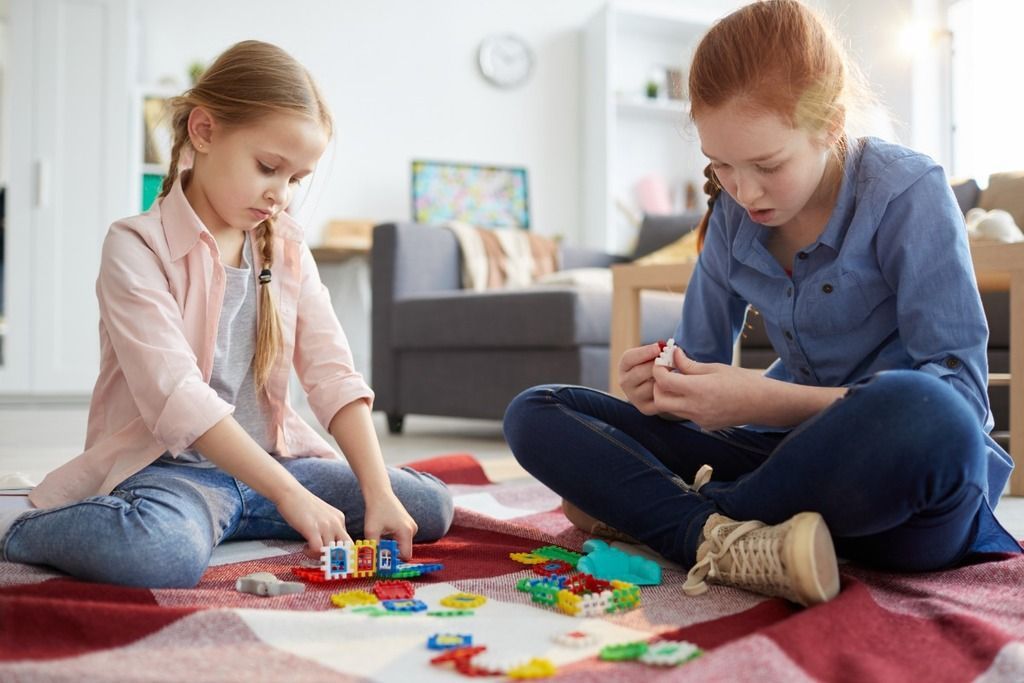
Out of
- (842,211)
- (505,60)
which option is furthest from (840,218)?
(505,60)

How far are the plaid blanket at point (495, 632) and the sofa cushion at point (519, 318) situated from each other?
1547 mm

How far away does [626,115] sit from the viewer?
4.57m

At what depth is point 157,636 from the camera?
2.31 ft

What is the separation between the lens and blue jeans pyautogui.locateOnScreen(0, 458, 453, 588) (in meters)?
0.86

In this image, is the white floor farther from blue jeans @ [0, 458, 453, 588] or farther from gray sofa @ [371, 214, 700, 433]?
blue jeans @ [0, 458, 453, 588]

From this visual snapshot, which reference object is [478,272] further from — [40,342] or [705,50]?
[705,50]

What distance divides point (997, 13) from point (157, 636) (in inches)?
167

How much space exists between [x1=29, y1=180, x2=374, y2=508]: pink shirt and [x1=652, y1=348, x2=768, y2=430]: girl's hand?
39 centimetres

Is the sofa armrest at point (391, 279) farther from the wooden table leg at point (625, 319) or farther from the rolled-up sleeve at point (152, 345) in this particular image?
the rolled-up sleeve at point (152, 345)

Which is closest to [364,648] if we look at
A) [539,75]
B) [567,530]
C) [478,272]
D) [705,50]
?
[567,530]

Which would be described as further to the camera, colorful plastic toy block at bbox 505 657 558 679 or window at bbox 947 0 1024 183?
window at bbox 947 0 1024 183

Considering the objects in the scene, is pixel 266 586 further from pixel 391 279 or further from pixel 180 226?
pixel 391 279

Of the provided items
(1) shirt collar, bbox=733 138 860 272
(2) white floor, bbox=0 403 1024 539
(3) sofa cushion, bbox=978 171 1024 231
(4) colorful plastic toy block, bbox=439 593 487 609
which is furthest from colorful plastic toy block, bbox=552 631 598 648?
(3) sofa cushion, bbox=978 171 1024 231

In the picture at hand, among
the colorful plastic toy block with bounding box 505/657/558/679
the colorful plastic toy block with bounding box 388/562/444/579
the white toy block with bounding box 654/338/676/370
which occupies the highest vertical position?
the white toy block with bounding box 654/338/676/370
